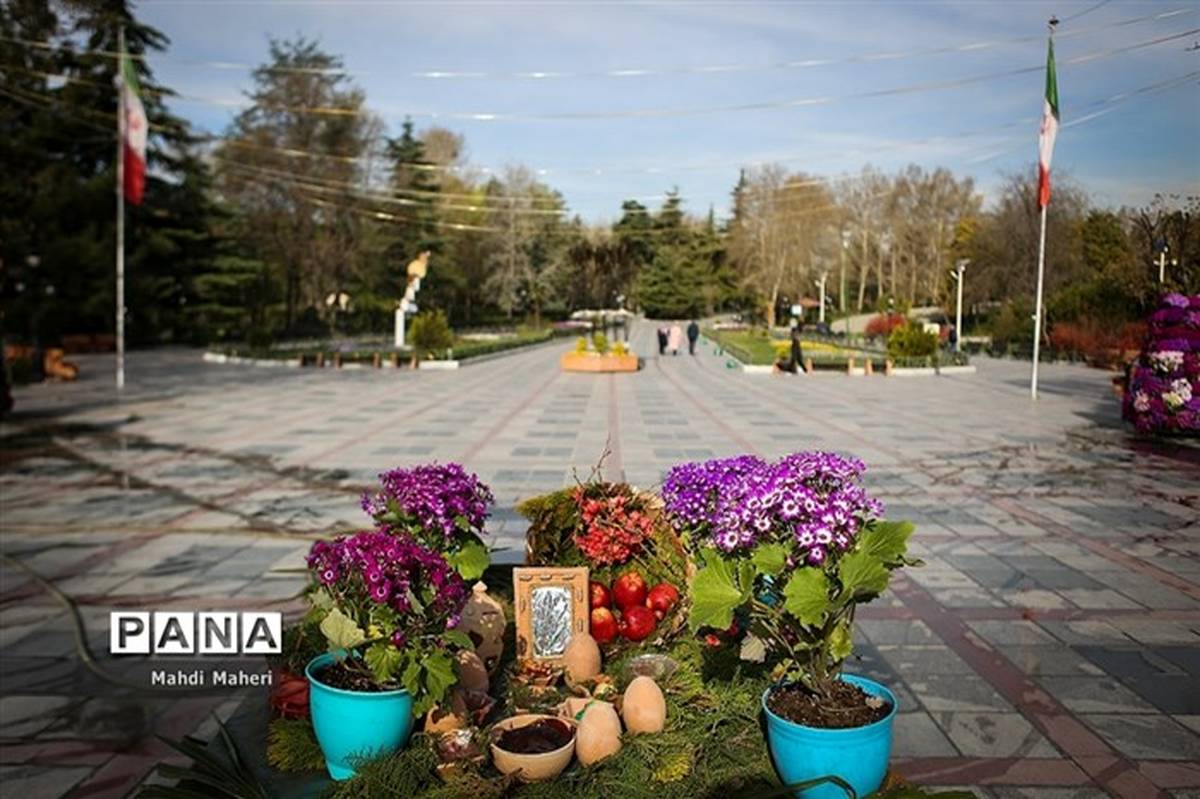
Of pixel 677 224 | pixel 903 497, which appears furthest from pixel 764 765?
pixel 677 224

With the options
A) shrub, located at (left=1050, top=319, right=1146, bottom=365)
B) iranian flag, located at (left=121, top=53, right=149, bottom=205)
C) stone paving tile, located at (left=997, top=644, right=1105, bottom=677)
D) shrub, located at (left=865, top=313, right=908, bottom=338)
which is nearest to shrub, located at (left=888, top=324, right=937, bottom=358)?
shrub, located at (left=1050, top=319, right=1146, bottom=365)

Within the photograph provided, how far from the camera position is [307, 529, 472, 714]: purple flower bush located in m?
2.55

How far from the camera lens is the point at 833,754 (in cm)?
244

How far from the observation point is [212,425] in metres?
12.5

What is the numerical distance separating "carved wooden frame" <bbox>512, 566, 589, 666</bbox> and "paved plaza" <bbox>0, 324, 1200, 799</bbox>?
1.22 metres

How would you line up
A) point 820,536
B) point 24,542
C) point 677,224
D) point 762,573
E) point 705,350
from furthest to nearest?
point 677,224 < point 705,350 < point 24,542 < point 762,573 < point 820,536

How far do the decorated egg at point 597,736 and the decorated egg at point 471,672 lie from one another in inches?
21.1

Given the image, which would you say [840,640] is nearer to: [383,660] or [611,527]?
[611,527]

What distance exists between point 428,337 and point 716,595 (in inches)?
967

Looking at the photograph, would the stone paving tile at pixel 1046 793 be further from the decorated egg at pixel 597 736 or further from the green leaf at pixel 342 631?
the green leaf at pixel 342 631

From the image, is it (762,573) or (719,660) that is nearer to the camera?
(762,573)

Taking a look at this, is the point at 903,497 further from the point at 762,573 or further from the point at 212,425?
the point at 212,425

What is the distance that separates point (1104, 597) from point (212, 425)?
1115 cm

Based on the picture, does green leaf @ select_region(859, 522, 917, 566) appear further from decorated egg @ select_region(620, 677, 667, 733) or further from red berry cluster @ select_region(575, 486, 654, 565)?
red berry cluster @ select_region(575, 486, 654, 565)
